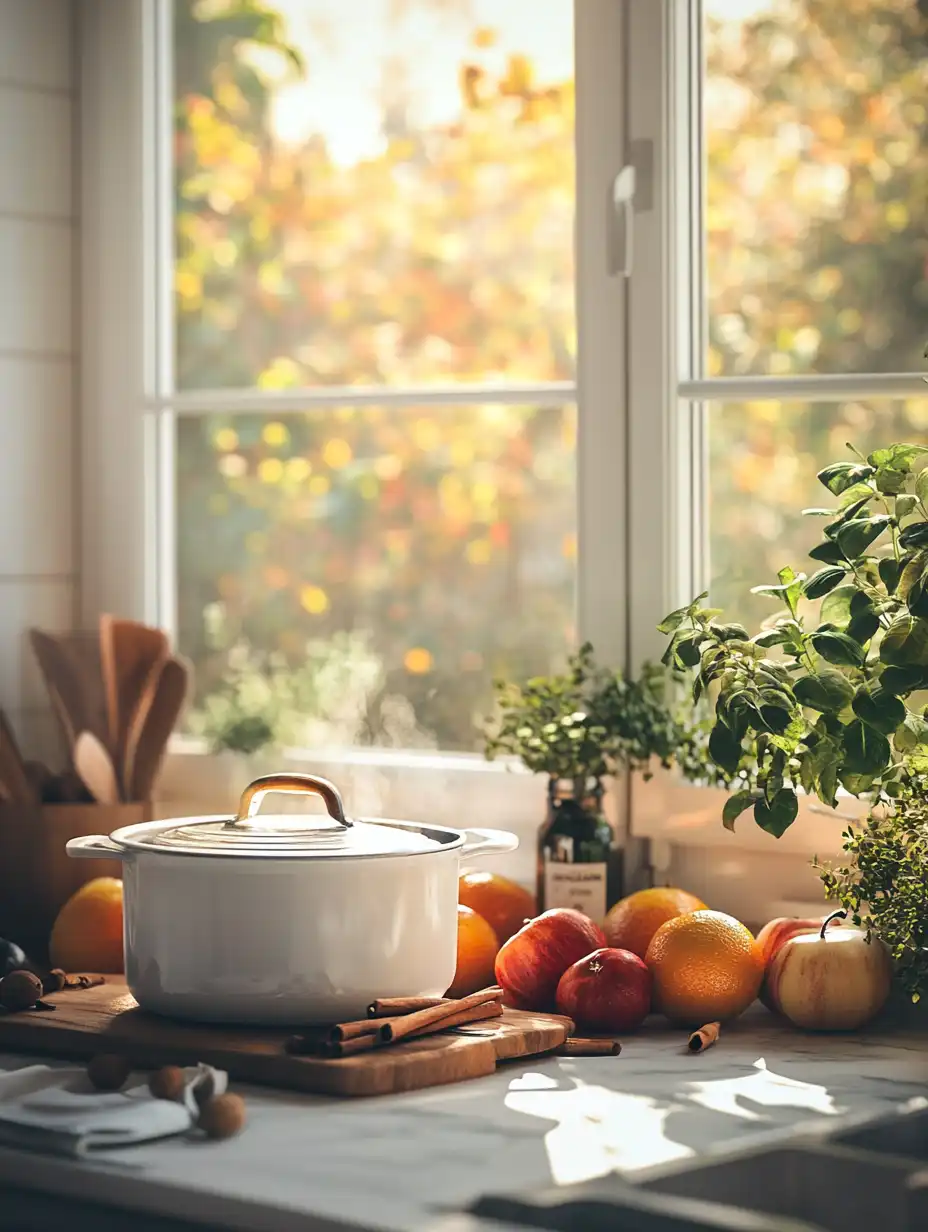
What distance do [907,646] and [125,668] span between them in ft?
3.15

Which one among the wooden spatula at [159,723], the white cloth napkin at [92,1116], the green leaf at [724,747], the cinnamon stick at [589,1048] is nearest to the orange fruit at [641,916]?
the cinnamon stick at [589,1048]

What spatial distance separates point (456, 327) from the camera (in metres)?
2.21

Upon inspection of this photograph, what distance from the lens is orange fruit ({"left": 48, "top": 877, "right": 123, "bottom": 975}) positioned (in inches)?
67.3

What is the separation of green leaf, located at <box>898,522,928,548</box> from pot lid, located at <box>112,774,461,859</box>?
442mm

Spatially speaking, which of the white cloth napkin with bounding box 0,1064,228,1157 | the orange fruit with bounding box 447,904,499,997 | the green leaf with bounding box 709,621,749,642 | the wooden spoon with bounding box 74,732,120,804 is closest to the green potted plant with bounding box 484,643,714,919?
the orange fruit with bounding box 447,904,499,997

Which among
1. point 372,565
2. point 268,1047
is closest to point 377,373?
point 372,565

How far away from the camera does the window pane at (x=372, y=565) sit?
2098mm

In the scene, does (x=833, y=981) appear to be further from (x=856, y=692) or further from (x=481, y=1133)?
(x=481, y=1133)

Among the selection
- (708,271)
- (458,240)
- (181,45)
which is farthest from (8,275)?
(708,271)

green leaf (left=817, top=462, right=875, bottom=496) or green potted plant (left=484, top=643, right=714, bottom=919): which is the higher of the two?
green leaf (left=817, top=462, right=875, bottom=496)

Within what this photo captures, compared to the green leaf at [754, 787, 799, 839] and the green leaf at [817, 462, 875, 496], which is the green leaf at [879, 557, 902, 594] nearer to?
the green leaf at [817, 462, 875, 496]

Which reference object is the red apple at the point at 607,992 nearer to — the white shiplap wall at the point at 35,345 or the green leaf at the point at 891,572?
the green leaf at the point at 891,572

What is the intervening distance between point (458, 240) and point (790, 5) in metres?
0.54

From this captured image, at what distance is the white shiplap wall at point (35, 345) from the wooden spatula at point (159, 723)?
23 cm
